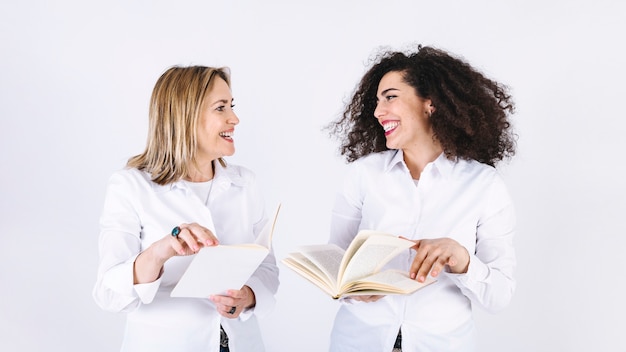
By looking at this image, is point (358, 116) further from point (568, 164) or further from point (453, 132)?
point (568, 164)

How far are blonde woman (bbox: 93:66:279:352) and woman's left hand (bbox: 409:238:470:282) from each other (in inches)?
23.1

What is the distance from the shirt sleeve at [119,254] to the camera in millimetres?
1919

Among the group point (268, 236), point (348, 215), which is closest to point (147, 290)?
point (268, 236)

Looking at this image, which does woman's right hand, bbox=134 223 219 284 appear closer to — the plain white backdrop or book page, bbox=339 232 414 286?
book page, bbox=339 232 414 286

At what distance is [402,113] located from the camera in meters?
2.26

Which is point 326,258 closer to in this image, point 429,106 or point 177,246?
point 177,246

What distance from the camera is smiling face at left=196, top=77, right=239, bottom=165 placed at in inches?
87.7

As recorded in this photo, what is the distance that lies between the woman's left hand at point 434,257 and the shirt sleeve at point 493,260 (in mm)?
88

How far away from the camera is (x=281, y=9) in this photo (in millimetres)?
3424

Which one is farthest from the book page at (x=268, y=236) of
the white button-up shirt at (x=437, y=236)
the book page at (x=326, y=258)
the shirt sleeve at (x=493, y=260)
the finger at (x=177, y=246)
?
the shirt sleeve at (x=493, y=260)

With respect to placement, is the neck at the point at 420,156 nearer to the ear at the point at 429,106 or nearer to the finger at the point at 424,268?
the ear at the point at 429,106

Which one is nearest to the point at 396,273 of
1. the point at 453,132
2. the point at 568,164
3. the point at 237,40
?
the point at 453,132

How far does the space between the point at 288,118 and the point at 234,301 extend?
5.17 feet

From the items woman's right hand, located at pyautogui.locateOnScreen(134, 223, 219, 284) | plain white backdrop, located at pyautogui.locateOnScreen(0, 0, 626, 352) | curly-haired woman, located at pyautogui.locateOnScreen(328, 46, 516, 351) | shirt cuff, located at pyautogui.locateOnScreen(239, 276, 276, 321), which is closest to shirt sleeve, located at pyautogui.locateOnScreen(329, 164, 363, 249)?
curly-haired woman, located at pyautogui.locateOnScreen(328, 46, 516, 351)
